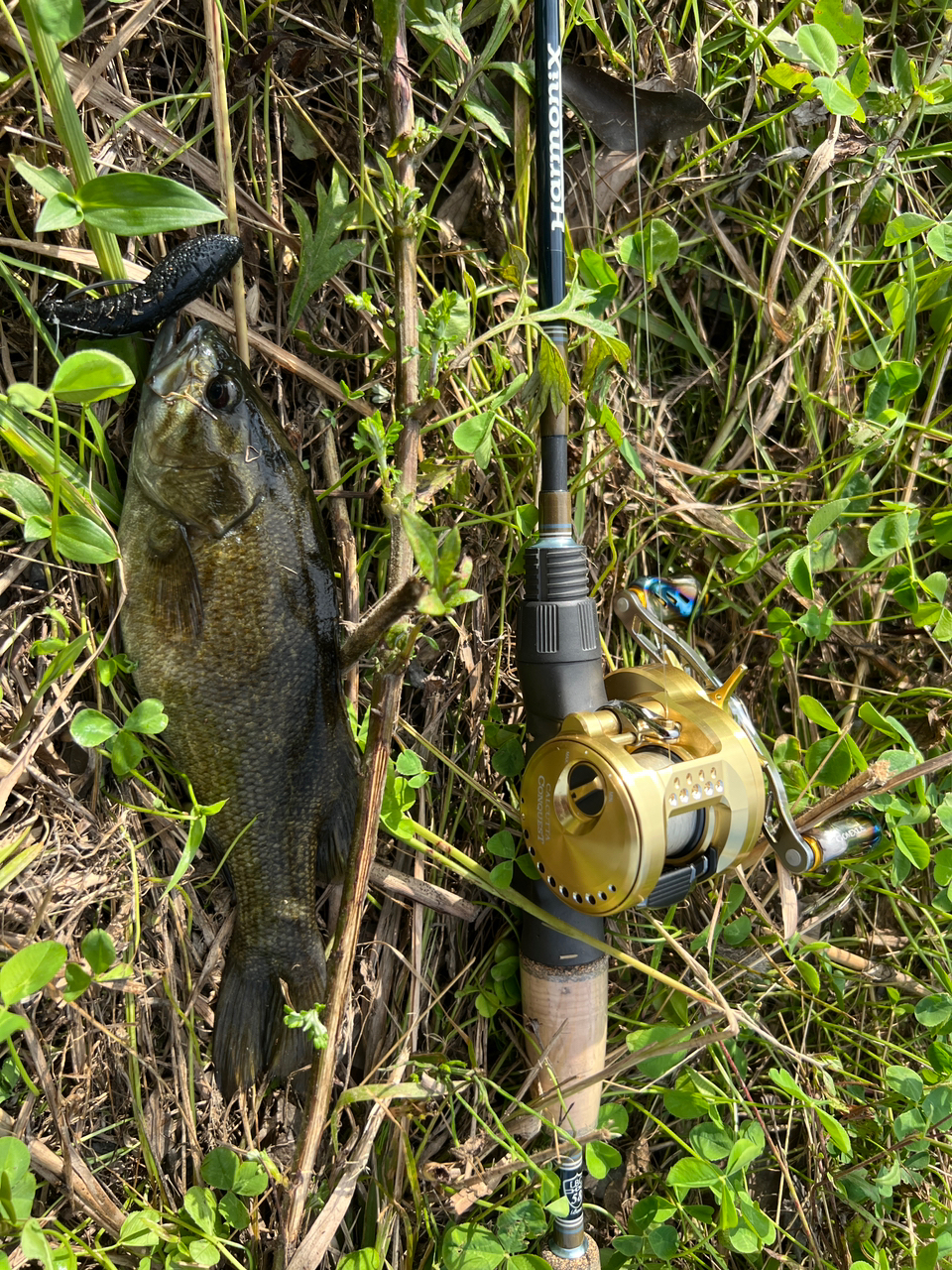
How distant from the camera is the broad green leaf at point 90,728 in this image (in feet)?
4.58

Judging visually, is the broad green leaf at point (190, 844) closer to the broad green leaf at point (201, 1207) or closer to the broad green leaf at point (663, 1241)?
the broad green leaf at point (201, 1207)

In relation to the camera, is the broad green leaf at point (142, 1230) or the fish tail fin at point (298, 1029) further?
the fish tail fin at point (298, 1029)

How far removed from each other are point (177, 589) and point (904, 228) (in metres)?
1.76

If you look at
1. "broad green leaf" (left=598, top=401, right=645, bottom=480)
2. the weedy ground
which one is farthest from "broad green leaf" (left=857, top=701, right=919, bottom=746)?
"broad green leaf" (left=598, top=401, right=645, bottom=480)

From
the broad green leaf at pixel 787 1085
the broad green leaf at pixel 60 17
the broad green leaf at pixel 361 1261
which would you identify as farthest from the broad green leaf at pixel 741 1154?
the broad green leaf at pixel 60 17

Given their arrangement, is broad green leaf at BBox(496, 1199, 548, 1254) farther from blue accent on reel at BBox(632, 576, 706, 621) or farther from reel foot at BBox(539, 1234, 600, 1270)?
blue accent on reel at BBox(632, 576, 706, 621)

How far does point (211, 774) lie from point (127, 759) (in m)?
0.14

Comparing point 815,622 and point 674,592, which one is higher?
point 674,592

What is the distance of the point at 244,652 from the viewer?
4.92 feet

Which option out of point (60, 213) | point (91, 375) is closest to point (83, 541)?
point (91, 375)

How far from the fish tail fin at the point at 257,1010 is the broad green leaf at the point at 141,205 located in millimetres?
1220

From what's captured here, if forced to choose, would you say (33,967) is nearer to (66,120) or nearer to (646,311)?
(66,120)

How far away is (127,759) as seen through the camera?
1453 mm

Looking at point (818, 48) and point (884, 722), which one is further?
point (884, 722)
